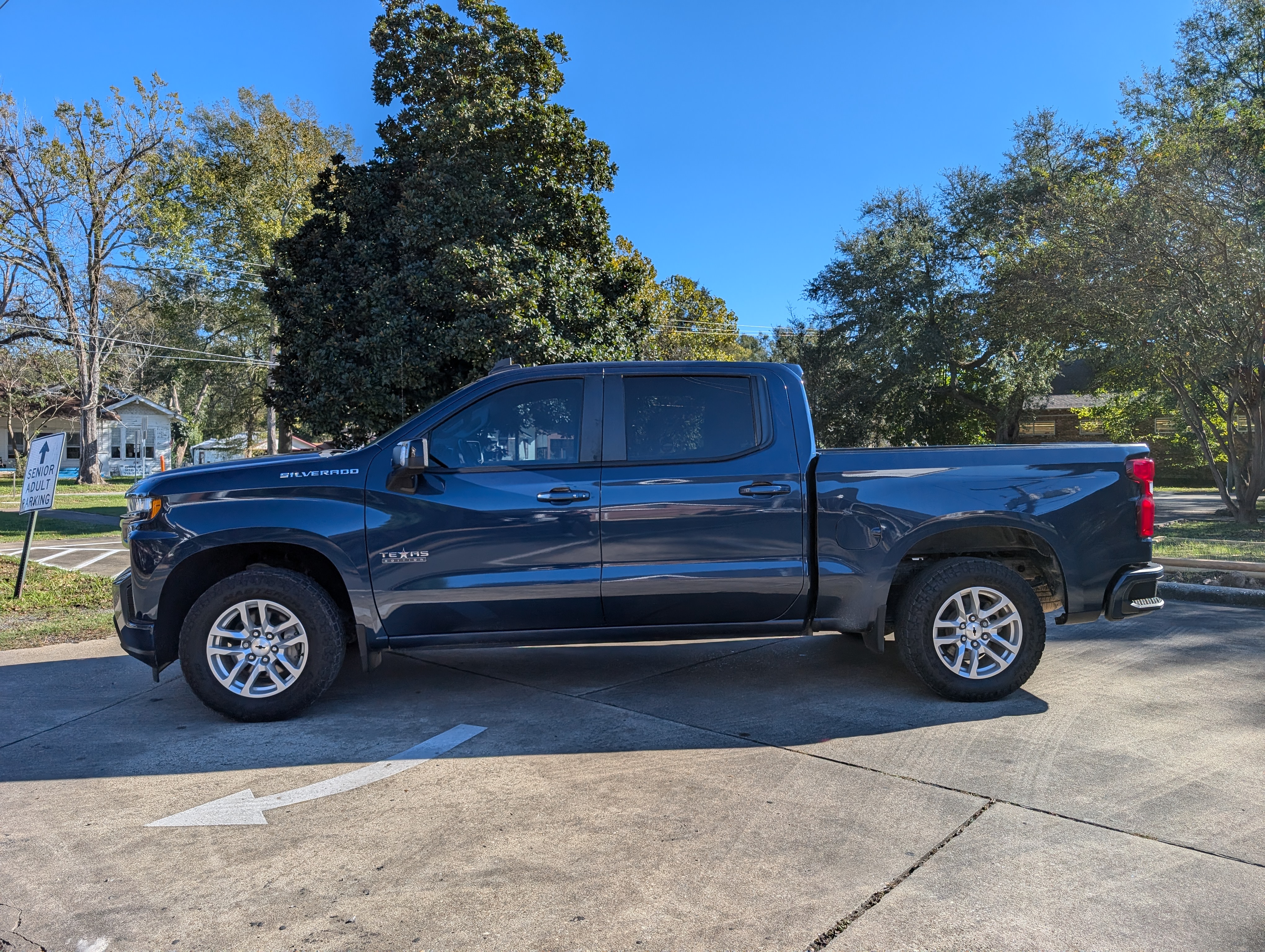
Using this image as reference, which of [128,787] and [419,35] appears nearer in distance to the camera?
[128,787]

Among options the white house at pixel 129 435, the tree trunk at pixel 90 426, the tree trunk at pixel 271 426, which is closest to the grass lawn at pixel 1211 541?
the tree trunk at pixel 90 426

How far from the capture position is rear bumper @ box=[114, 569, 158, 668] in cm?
473

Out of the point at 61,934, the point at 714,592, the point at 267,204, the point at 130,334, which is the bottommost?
the point at 61,934

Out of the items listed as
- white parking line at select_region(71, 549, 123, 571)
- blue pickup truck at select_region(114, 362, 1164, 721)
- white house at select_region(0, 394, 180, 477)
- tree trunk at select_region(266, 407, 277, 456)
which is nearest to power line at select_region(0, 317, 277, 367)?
tree trunk at select_region(266, 407, 277, 456)

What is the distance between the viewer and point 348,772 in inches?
157

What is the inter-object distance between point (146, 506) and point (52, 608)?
186 inches

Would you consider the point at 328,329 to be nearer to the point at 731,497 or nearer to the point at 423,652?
the point at 423,652

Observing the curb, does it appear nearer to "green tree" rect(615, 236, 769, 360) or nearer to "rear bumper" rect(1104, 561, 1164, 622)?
"rear bumper" rect(1104, 561, 1164, 622)

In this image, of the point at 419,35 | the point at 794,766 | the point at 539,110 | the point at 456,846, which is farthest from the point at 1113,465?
the point at 419,35

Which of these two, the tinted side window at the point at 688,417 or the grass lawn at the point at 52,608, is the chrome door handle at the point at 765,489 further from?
the grass lawn at the point at 52,608

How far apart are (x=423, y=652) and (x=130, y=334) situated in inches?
1694

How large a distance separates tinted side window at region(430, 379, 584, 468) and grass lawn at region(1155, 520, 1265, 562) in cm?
736

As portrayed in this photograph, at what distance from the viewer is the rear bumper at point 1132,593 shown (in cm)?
503

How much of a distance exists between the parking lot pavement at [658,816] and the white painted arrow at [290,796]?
4 cm
